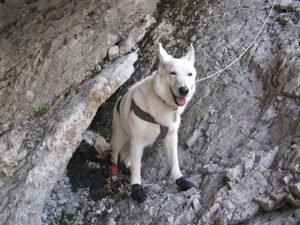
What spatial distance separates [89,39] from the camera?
669 centimetres

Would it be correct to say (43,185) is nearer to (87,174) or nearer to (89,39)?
(87,174)

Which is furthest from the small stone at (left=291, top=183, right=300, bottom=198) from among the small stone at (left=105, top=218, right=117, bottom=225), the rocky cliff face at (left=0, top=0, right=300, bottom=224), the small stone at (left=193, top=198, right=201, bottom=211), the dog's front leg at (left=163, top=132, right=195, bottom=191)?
the small stone at (left=105, top=218, right=117, bottom=225)

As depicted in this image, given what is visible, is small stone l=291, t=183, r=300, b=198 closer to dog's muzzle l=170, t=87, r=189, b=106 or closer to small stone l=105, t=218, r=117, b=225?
dog's muzzle l=170, t=87, r=189, b=106

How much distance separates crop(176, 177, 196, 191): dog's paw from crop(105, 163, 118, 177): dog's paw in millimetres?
1476

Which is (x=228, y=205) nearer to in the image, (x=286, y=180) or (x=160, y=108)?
(x=286, y=180)

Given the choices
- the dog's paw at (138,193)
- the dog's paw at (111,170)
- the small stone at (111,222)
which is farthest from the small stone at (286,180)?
the dog's paw at (111,170)

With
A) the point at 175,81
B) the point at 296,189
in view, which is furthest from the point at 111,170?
the point at 296,189

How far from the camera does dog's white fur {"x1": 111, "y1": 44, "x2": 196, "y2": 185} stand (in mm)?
5020

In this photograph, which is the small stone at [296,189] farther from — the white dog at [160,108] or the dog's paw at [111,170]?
the dog's paw at [111,170]

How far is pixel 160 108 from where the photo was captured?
528 cm

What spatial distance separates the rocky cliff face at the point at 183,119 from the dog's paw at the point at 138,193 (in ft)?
0.38

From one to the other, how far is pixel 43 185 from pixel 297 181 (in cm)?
353

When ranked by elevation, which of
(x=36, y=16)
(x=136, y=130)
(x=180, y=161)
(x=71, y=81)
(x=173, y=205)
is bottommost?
(x=180, y=161)

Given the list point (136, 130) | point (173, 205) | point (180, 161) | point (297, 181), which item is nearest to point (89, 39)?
point (136, 130)
